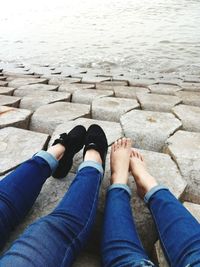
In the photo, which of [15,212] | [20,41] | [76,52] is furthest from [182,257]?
[20,41]

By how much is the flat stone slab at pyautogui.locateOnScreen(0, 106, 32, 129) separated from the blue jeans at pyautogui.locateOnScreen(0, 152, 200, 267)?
69cm

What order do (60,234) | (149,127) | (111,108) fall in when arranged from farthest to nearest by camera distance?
(111,108), (149,127), (60,234)

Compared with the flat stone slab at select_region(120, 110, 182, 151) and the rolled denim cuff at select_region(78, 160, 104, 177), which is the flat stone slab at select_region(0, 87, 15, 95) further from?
the rolled denim cuff at select_region(78, 160, 104, 177)

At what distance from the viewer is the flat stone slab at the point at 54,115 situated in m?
2.01

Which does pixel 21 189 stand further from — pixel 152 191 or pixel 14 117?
pixel 14 117

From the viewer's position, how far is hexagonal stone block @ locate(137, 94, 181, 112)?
2273mm

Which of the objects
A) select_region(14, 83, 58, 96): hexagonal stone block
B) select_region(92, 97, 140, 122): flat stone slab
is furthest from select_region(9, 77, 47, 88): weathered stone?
select_region(92, 97, 140, 122): flat stone slab

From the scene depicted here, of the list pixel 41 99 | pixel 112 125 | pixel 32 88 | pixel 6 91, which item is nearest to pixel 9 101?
pixel 41 99

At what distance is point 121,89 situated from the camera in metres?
2.79

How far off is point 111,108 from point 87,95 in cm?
42

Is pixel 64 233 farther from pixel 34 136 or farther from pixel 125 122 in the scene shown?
pixel 125 122

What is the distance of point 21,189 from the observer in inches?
47.4

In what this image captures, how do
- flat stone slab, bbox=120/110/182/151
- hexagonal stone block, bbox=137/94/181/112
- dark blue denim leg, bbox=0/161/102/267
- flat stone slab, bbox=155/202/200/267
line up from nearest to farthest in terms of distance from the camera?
1. dark blue denim leg, bbox=0/161/102/267
2. flat stone slab, bbox=155/202/200/267
3. flat stone slab, bbox=120/110/182/151
4. hexagonal stone block, bbox=137/94/181/112

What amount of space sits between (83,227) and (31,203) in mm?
273
